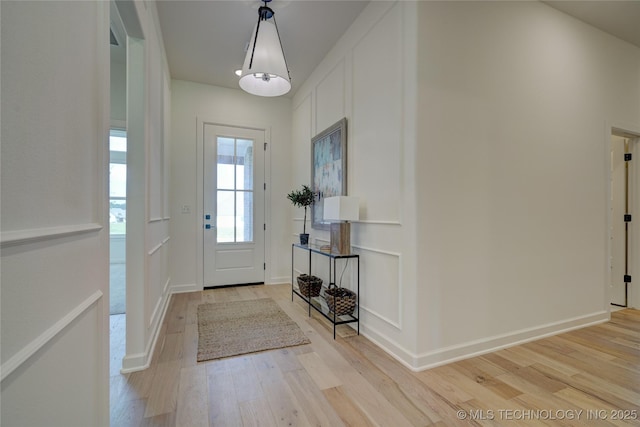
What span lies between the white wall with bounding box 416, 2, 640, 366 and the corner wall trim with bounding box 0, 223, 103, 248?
1.87m

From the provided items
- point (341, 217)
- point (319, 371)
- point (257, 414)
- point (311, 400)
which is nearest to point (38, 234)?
point (257, 414)

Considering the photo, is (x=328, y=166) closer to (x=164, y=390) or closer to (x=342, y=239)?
(x=342, y=239)

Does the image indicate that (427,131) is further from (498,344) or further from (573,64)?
(573,64)

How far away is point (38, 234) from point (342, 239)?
2179 mm

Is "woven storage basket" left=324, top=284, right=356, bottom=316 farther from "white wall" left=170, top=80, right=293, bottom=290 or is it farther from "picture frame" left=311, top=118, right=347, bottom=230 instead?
"white wall" left=170, top=80, right=293, bottom=290

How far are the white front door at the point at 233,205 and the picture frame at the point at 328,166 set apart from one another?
43.0 inches

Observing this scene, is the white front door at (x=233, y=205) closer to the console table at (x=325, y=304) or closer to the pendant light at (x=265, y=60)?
the console table at (x=325, y=304)

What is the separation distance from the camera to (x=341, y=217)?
255 centimetres

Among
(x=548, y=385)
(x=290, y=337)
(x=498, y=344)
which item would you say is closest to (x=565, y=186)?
(x=498, y=344)

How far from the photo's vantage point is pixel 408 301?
2.13 m

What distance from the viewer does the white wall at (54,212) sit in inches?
26.4

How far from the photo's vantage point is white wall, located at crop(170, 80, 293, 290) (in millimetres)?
4035

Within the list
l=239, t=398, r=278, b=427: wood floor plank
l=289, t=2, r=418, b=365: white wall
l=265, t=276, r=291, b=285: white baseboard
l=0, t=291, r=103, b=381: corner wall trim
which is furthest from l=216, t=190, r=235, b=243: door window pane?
l=0, t=291, r=103, b=381: corner wall trim

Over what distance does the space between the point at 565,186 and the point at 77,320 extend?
145 inches
